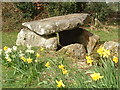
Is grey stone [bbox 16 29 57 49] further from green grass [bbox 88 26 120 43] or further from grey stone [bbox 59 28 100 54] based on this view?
green grass [bbox 88 26 120 43]

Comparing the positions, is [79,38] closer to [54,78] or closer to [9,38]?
[9,38]

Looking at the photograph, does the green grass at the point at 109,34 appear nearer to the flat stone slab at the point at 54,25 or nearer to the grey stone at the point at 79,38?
the grey stone at the point at 79,38

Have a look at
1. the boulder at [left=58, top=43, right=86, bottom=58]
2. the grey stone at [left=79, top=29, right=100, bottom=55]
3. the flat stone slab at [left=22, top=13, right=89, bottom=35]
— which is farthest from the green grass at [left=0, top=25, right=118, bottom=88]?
the grey stone at [left=79, top=29, right=100, bottom=55]

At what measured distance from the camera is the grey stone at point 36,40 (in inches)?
258

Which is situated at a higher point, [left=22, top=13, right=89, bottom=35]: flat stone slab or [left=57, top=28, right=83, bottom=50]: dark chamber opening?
[left=22, top=13, right=89, bottom=35]: flat stone slab

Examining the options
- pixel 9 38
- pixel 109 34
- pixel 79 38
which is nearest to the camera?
pixel 79 38

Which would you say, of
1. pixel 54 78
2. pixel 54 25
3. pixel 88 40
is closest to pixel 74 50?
pixel 54 25

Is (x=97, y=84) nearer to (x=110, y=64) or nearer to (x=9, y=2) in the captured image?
(x=110, y=64)

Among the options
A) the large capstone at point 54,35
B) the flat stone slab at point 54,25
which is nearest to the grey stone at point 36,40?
the large capstone at point 54,35

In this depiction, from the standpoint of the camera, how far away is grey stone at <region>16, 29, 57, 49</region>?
6.56m

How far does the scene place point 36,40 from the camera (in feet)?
22.5

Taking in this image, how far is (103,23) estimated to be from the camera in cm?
1213

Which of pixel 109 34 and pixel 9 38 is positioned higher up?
pixel 9 38

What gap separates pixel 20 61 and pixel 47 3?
786 cm
